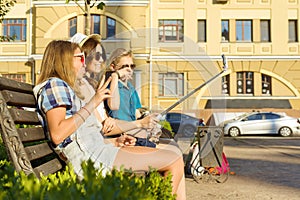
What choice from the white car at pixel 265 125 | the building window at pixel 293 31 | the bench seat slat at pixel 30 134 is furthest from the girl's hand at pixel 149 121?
the building window at pixel 293 31

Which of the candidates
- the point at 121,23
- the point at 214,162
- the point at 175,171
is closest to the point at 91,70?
the point at 175,171

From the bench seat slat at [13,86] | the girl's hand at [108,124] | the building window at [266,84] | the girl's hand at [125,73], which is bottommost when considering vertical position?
the girl's hand at [108,124]

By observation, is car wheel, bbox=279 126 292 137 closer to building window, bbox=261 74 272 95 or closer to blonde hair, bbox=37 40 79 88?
building window, bbox=261 74 272 95

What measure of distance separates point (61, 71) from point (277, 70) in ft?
85.4

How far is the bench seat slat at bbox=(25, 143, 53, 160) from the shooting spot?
2.52m

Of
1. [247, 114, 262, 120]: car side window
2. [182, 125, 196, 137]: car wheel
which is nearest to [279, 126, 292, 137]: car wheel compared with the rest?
[247, 114, 262, 120]: car side window

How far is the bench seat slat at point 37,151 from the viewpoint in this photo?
2516 mm

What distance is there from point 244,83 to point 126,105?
24.7 meters

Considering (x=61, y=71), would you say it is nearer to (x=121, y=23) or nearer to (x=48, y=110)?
(x=48, y=110)

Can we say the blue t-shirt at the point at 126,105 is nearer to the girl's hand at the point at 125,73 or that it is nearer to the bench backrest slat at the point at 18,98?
the girl's hand at the point at 125,73

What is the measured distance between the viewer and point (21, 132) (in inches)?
100

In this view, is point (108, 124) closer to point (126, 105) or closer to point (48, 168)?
point (126, 105)

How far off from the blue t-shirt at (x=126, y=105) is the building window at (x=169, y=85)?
0.26 meters

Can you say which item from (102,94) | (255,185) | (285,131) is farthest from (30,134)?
(285,131)
